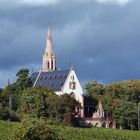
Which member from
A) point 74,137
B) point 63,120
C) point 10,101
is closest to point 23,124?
point 74,137

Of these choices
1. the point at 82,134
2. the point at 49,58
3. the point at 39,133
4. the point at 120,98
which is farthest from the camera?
the point at 49,58

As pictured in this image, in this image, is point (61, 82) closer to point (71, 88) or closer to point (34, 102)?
point (71, 88)

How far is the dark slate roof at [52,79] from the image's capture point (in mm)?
147125

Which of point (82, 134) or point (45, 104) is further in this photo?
point (45, 104)

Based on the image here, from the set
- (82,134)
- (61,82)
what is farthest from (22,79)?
(82,134)

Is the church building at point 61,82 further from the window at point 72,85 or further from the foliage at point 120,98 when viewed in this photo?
the foliage at point 120,98

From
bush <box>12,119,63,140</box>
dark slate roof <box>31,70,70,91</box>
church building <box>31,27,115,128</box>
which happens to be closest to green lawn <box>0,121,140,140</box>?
bush <box>12,119,63,140</box>

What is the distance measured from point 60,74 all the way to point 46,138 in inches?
3636

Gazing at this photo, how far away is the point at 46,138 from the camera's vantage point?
56500 mm

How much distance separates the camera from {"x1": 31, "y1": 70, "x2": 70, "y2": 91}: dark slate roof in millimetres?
147125

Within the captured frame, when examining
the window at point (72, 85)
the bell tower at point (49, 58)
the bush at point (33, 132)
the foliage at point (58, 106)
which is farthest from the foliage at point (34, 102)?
the bush at point (33, 132)

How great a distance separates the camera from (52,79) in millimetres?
149875

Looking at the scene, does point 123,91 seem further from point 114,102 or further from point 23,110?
point 23,110

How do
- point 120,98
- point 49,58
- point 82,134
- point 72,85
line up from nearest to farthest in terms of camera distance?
1. point 82,134
2. point 120,98
3. point 72,85
4. point 49,58
